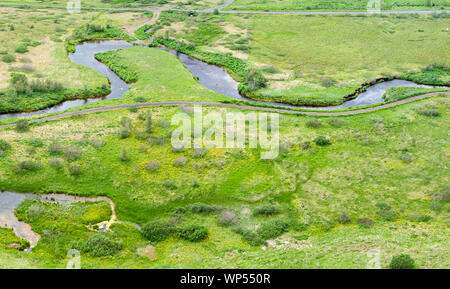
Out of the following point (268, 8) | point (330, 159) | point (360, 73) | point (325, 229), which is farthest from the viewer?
point (268, 8)

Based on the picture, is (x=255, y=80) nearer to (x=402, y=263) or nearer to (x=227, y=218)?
(x=227, y=218)

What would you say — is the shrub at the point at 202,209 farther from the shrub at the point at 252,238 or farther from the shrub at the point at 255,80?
the shrub at the point at 255,80

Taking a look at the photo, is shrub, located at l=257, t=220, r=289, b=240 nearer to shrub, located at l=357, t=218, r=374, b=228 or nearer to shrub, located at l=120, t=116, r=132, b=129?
shrub, located at l=357, t=218, r=374, b=228

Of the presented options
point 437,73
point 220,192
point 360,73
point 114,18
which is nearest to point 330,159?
point 220,192

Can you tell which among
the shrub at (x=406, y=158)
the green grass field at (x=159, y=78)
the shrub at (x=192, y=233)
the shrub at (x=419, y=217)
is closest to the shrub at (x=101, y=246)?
the shrub at (x=192, y=233)

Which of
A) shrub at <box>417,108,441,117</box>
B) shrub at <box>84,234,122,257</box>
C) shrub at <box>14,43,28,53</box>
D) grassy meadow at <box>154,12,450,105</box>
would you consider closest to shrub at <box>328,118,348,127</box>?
grassy meadow at <box>154,12,450,105</box>
